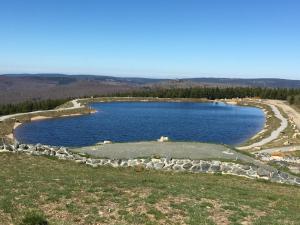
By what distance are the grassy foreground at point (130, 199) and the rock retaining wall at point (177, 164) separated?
2109mm

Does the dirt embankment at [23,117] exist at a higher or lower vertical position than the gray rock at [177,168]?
lower

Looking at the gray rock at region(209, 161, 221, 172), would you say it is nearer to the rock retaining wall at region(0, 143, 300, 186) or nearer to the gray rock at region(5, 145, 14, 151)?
the rock retaining wall at region(0, 143, 300, 186)

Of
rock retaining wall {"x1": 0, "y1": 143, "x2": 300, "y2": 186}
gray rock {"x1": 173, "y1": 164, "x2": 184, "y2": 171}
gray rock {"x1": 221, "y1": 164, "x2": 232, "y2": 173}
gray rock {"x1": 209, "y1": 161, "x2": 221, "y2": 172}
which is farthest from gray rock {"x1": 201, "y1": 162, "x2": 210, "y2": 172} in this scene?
gray rock {"x1": 173, "y1": 164, "x2": 184, "y2": 171}

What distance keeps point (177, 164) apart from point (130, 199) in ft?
33.6

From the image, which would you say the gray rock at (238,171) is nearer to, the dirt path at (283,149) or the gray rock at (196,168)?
the gray rock at (196,168)

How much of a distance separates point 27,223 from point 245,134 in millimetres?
61980

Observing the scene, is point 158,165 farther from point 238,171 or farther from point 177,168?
point 238,171


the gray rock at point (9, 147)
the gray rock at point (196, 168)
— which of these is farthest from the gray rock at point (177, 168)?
the gray rock at point (9, 147)

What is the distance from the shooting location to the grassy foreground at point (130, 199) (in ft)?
48.3

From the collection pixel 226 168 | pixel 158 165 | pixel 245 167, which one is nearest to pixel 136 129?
pixel 158 165

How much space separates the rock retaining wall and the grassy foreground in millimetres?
2109

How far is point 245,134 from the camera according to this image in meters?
72.2

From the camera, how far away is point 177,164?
26.6m

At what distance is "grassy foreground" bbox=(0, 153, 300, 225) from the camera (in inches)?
580
